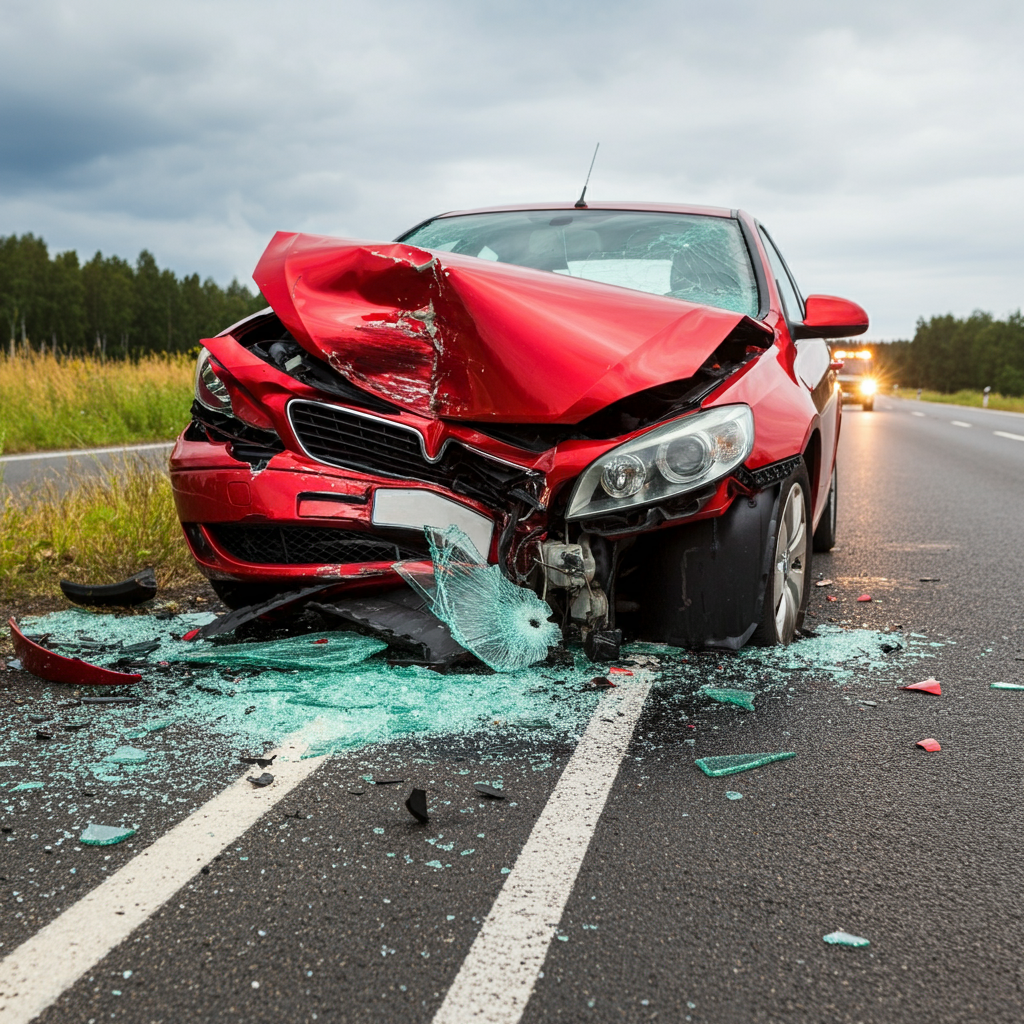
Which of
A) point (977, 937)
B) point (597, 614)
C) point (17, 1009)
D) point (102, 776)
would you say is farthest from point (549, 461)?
point (17, 1009)

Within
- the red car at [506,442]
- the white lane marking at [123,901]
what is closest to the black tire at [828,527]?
the red car at [506,442]

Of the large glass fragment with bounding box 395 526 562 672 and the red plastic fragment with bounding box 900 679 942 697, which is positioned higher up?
the large glass fragment with bounding box 395 526 562 672

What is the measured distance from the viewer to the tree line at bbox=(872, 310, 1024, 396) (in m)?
134

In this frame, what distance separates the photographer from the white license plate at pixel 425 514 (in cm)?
303

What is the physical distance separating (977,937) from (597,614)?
4.76 ft

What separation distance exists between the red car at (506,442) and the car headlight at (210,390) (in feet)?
0.04

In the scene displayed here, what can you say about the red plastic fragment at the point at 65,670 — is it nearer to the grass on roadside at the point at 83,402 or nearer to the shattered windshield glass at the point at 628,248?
the shattered windshield glass at the point at 628,248

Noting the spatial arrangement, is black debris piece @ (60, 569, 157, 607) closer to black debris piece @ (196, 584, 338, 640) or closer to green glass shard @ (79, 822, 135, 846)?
black debris piece @ (196, 584, 338, 640)

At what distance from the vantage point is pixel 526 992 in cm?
155

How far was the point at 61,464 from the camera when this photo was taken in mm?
10211

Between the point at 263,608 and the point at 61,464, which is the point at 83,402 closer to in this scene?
the point at 61,464

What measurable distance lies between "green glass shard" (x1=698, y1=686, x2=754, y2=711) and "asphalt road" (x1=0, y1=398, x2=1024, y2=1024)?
1.5 inches

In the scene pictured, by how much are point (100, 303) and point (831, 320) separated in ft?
307

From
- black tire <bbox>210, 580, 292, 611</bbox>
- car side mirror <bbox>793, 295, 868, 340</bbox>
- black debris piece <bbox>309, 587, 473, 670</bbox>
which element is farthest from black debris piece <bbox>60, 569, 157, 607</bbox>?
car side mirror <bbox>793, 295, 868, 340</bbox>
